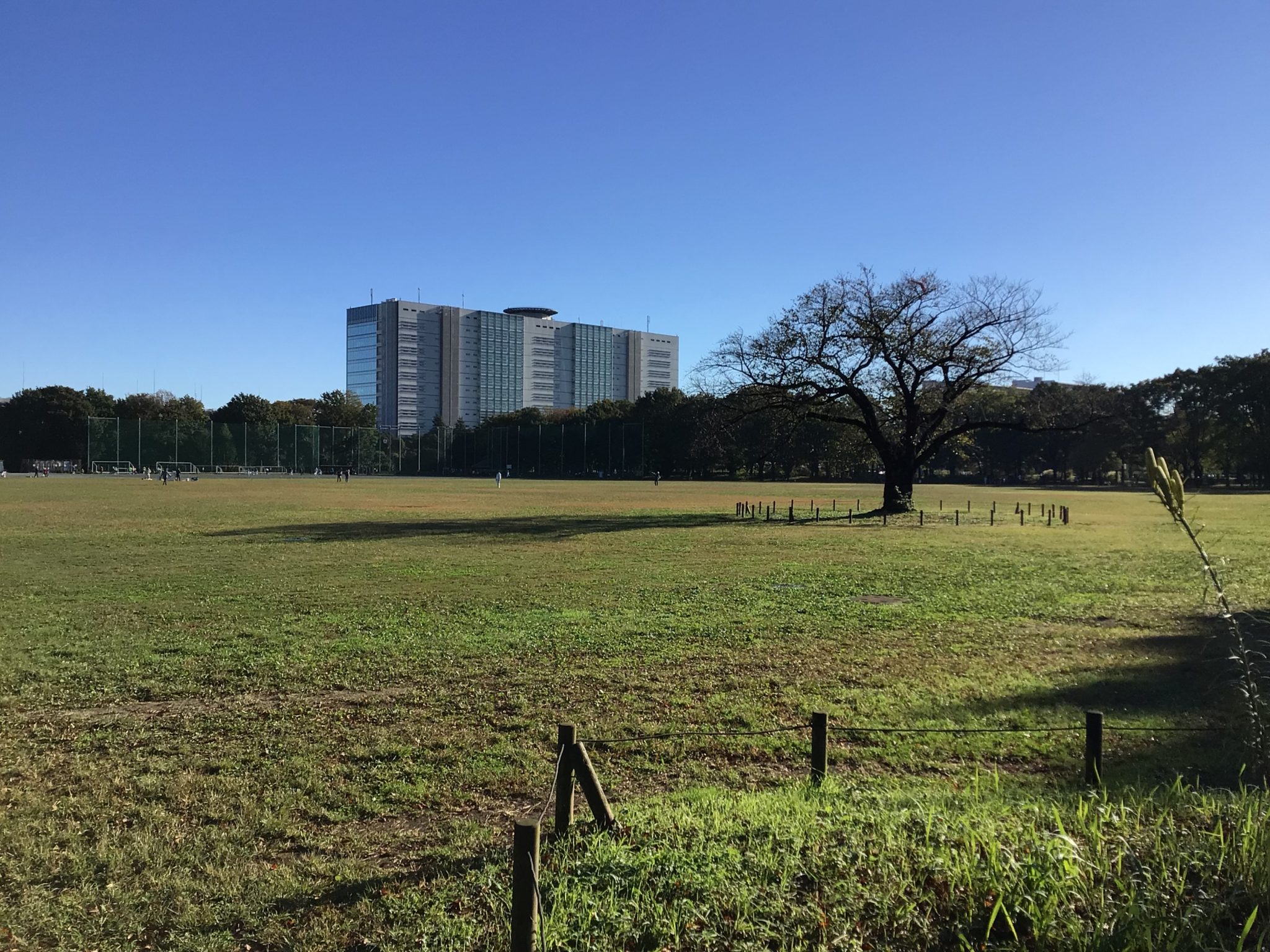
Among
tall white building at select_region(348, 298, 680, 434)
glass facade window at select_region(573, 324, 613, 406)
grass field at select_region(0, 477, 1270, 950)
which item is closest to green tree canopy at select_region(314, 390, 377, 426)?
tall white building at select_region(348, 298, 680, 434)

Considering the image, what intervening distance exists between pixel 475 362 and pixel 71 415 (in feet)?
259

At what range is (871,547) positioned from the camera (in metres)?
21.7

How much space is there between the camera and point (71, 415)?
94.6 meters

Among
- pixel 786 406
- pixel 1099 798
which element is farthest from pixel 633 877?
pixel 786 406

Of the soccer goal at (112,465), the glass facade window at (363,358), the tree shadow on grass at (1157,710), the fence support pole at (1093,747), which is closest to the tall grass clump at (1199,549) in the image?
the fence support pole at (1093,747)

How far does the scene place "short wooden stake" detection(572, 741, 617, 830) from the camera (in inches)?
157

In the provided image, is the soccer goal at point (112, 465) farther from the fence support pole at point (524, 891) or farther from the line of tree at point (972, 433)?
the fence support pole at point (524, 891)

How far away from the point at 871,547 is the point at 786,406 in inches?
462

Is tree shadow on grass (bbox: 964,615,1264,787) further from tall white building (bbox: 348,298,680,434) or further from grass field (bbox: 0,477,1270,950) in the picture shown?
tall white building (bbox: 348,298,680,434)

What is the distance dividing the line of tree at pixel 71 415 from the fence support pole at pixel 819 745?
331 ft

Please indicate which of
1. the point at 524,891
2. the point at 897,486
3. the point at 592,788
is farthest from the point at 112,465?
the point at 524,891

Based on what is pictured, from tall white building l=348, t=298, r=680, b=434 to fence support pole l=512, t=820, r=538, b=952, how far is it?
15458cm

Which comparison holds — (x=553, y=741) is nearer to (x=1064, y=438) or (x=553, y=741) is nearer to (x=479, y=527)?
(x=479, y=527)

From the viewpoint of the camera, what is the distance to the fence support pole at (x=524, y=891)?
9.24ft
